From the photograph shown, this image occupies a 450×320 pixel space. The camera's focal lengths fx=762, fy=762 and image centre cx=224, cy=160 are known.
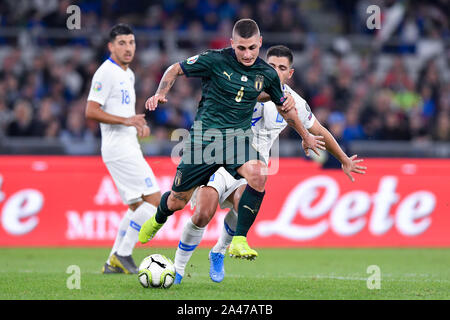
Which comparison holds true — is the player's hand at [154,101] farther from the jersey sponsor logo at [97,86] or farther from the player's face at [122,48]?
the player's face at [122,48]

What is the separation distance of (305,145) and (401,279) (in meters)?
2.08

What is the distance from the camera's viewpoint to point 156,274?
23.4ft

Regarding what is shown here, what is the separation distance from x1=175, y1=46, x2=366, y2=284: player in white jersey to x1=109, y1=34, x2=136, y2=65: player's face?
1835 mm

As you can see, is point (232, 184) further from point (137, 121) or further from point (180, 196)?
point (137, 121)

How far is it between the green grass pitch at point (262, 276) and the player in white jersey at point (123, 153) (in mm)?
488

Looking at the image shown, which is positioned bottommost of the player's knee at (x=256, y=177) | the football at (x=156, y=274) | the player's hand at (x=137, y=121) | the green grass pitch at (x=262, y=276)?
the green grass pitch at (x=262, y=276)

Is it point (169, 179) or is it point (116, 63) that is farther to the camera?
point (169, 179)

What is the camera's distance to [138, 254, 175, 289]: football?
A: 711 centimetres

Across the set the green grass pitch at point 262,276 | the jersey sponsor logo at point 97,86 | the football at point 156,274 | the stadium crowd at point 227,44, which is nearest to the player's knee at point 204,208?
the football at point 156,274

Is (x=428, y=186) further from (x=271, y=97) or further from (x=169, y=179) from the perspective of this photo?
(x=271, y=97)

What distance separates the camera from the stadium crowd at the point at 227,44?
15414mm

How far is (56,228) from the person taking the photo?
41.6ft

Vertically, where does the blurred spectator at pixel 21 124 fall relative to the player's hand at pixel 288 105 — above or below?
below
